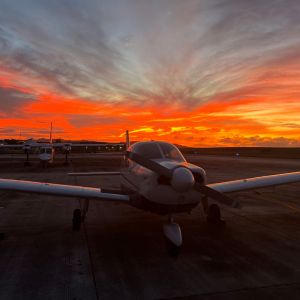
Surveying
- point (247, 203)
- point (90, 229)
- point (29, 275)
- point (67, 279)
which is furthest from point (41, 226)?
point (247, 203)

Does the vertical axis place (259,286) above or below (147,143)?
below

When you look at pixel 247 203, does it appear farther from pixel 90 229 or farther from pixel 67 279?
pixel 67 279

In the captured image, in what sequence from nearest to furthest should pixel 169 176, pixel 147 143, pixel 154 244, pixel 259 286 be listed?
pixel 259 286, pixel 169 176, pixel 154 244, pixel 147 143

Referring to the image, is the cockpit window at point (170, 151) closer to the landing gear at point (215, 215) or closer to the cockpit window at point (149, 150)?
the cockpit window at point (149, 150)

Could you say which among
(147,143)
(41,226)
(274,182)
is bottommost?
(41,226)

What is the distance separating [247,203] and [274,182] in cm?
297

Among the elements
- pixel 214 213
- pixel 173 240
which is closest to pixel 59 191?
pixel 173 240

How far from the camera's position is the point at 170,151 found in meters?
6.46

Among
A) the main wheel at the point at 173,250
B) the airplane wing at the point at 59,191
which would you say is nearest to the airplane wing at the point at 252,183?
the main wheel at the point at 173,250

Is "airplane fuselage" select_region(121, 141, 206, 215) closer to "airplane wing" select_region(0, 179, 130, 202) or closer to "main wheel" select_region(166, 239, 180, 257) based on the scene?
"airplane wing" select_region(0, 179, 130, 202)

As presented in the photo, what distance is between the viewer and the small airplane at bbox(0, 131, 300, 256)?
4914 millimetres

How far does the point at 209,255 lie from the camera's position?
516cm

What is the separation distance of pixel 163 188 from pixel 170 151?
5.57ft

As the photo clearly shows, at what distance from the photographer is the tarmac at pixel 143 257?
152 inches
